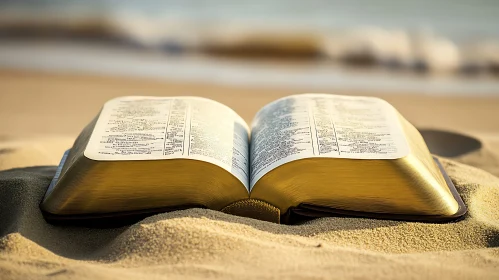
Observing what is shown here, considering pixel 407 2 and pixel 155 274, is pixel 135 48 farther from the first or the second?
pixel 155 274

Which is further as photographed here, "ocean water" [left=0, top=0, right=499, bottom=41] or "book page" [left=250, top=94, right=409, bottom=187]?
"ocean water" [left=0, top=0, right=499, bottom=41]

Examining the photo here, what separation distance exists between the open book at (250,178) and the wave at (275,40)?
355cm

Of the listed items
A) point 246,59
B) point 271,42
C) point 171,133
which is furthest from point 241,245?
point 271,42

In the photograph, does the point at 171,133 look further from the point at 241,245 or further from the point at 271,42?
the point at 271,42

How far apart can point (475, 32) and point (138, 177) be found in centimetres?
550

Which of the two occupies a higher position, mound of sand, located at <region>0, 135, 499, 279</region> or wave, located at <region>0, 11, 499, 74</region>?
wave, located at <region>0, 11, 499, 74</region>

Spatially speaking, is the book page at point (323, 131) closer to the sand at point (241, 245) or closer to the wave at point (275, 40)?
the sand at point (241, 245)

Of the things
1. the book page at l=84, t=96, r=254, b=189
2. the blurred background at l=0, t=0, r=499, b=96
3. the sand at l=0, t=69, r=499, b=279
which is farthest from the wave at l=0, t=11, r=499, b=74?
the book page at l=84, t=96, r=254, b=189

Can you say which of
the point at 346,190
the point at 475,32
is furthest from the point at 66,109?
the point at 475,32

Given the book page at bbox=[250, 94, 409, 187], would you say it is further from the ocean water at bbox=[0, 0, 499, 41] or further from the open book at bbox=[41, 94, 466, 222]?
the ocean water at bbox=[0, 0, 499, 41]

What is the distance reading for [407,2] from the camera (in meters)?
8.14

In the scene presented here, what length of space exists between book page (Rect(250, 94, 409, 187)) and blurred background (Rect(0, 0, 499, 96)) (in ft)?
7.55

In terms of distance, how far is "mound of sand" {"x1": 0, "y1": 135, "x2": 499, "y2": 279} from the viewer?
5.32ft

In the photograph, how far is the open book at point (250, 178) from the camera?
6.33ft
